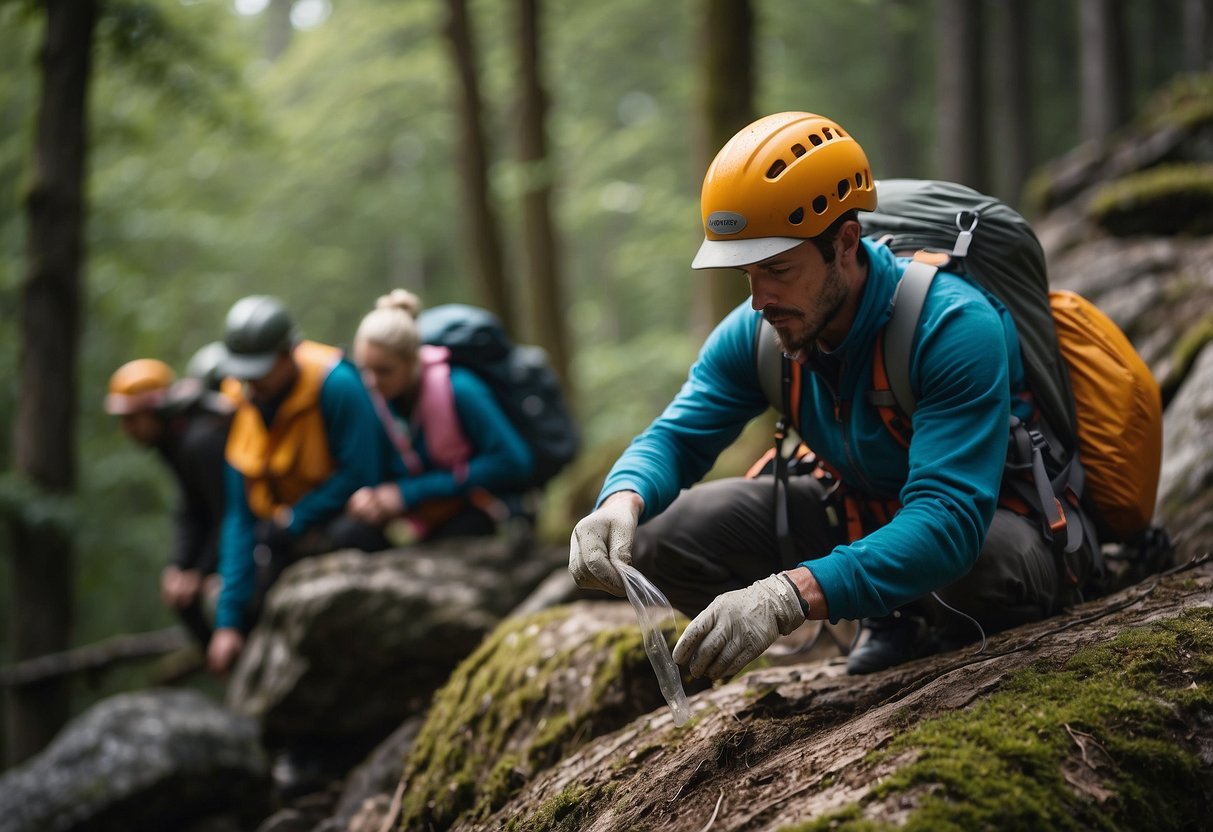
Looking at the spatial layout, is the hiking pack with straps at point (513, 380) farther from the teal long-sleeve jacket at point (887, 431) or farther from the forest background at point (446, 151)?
the teal long-sleeve jacket at point (887, 431)

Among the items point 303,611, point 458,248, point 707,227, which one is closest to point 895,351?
point 707,227

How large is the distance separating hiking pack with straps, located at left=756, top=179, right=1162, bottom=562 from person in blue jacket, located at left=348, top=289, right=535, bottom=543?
2.99m

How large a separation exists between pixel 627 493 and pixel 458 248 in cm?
1936

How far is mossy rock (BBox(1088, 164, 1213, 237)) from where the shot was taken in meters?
8.27

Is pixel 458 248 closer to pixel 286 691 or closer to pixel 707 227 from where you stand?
pixel 286 691

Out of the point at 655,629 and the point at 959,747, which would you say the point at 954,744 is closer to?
the point at 959,747

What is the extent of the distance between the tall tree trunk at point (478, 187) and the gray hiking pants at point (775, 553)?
9612 millimetres

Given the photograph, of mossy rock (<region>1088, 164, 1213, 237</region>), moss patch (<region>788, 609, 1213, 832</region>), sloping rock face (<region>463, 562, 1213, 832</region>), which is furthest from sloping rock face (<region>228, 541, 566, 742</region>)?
mossy rock (<region>1088, 164, 1213, 237</region>)

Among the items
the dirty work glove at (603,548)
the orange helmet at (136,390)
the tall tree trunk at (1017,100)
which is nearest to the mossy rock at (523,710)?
the dirty work glove at (603,548)

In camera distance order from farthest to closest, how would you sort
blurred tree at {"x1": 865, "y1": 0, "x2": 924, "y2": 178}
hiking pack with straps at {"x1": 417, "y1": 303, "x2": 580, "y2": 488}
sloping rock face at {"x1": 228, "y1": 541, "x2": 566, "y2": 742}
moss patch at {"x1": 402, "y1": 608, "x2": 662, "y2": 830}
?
blurred tree at {"x1": 865, "y1": 0, "x2": 924, "y2": 178}, hiking pack with straps at {"x1": 417, "y1": 303, "x2": 580, "y2": 488}, sloping rock face at {"x1": 228, "y1": 541, "x2": 566, "y2": 742}, moss patch at {"x1": 402, "y1": 608, "x2": 662, "y2": 830}

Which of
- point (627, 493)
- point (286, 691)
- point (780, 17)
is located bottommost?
point (286, 691)

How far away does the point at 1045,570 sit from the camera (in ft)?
10.5

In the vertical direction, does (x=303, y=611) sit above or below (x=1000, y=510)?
below

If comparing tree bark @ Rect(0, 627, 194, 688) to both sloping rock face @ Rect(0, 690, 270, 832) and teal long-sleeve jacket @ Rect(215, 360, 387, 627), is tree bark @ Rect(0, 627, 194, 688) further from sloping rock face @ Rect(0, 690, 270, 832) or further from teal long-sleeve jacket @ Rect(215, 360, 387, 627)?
sloping rock face @ Rect(0, 690, 270, 832)
